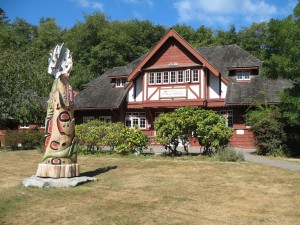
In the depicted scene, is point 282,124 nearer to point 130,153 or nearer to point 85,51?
point 130,153

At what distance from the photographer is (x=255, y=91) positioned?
2411 centimetres

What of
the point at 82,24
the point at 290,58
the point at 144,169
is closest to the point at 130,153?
the point at 144,169

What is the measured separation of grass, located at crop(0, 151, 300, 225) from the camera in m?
6.72

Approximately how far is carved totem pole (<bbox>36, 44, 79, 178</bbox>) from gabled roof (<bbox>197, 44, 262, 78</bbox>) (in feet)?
56.1

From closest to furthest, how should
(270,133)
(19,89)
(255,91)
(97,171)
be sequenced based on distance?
(97,171), (270,133), (19,89), (255,91)

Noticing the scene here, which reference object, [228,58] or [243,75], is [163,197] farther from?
[228,58]

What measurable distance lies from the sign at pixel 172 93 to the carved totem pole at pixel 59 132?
50.5 feet

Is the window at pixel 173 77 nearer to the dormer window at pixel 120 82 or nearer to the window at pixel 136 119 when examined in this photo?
the window at pixel 136 119

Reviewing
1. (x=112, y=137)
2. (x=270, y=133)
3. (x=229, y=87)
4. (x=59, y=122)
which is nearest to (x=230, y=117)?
(x=229, y=87)

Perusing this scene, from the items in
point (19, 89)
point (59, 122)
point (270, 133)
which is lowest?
point (270, 133)

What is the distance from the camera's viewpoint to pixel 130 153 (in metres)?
17.0

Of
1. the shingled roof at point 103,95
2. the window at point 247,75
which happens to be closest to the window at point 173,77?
the shingled roof at point 103,95

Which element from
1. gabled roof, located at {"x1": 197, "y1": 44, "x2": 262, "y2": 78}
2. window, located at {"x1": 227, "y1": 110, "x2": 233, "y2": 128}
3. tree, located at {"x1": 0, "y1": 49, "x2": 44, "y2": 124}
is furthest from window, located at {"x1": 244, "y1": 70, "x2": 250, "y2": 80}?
tree, located at {"x1": 0, "y1": 49, "x2": 44, "y2": 124}

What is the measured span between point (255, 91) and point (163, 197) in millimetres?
17551
